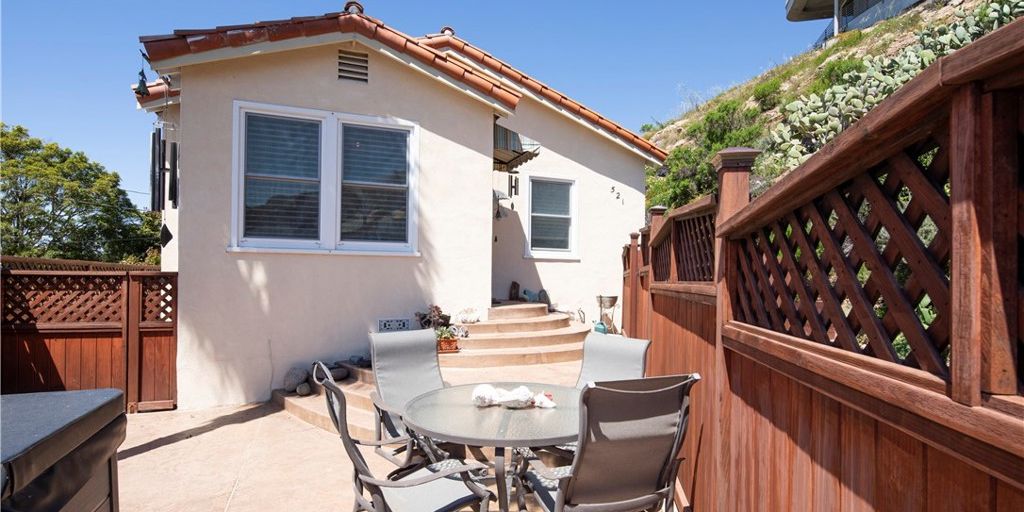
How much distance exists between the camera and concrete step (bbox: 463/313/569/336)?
7605 millimetres

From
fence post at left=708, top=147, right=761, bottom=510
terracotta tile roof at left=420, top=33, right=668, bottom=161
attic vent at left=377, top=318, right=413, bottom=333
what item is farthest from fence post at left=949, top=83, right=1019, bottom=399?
terracotta tile roof at left=420, top=33, right=668, bottom=161

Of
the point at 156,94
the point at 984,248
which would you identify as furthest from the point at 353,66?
the point at 984,248

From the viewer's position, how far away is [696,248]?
3.54 meters

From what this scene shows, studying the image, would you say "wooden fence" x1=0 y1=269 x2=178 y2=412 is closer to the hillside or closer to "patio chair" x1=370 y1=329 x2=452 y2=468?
"patio chair" x1=370 y1=329 x2=452 y2=468

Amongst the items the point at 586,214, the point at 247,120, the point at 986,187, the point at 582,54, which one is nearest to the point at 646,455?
the point at 986,187

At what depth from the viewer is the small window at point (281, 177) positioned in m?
6.98

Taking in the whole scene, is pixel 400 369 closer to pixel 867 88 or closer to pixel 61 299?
pixel 61 299

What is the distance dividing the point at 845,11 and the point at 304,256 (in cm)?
3391

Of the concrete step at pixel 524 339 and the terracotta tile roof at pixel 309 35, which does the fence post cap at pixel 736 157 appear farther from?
the terracotta tile roof at pixel 309 35

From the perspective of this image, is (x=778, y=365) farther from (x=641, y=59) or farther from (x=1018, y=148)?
(x=641, y=59)

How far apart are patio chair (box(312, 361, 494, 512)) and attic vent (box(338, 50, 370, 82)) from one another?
542 centimetres

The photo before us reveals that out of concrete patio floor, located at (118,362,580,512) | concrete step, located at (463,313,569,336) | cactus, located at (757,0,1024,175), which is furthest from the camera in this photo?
concrete step, located at (463,313,569,336)

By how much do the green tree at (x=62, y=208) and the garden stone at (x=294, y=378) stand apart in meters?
22.0

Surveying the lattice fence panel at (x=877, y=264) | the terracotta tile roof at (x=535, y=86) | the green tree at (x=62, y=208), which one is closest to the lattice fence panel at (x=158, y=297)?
the terracotta tile roof at (x=535, y=86)
